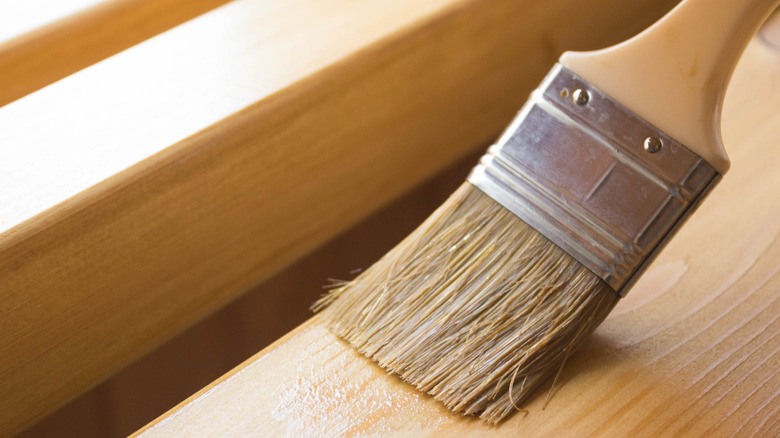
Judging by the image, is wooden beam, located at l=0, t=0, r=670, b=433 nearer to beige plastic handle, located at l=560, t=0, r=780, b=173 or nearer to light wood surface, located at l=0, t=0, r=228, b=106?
light wood surface, located at l=0, t=0, r=228, b=106

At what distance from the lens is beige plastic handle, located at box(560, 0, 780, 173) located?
0.59m

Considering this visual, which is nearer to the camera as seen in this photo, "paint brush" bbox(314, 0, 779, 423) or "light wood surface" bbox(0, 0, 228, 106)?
"paint brush" bbox(314, 0, 779, 423)

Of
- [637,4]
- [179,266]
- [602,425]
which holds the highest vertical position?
[637,4]

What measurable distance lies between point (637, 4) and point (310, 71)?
0.52m

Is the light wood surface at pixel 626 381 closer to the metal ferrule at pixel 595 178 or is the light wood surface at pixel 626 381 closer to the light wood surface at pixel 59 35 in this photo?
the metal ferrule at pixel 595 178

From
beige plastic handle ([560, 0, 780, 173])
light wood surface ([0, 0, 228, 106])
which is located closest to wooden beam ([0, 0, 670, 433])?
light wood surface ([0, 0, 228, 106])

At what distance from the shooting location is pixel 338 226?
86 centimetres

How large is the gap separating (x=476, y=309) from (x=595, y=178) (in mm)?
125

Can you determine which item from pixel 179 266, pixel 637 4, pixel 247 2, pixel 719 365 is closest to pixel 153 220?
pixel 179 266

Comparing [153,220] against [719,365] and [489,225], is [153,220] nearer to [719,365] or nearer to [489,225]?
[489,225]

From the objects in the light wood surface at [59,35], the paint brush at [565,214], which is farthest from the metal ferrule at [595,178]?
the light wood surface at [59,35]

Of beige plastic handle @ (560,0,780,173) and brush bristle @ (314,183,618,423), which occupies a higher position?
beige plastic handle @ (560,0,780,173)

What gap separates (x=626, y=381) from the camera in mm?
623

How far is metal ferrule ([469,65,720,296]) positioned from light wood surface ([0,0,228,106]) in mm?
425
